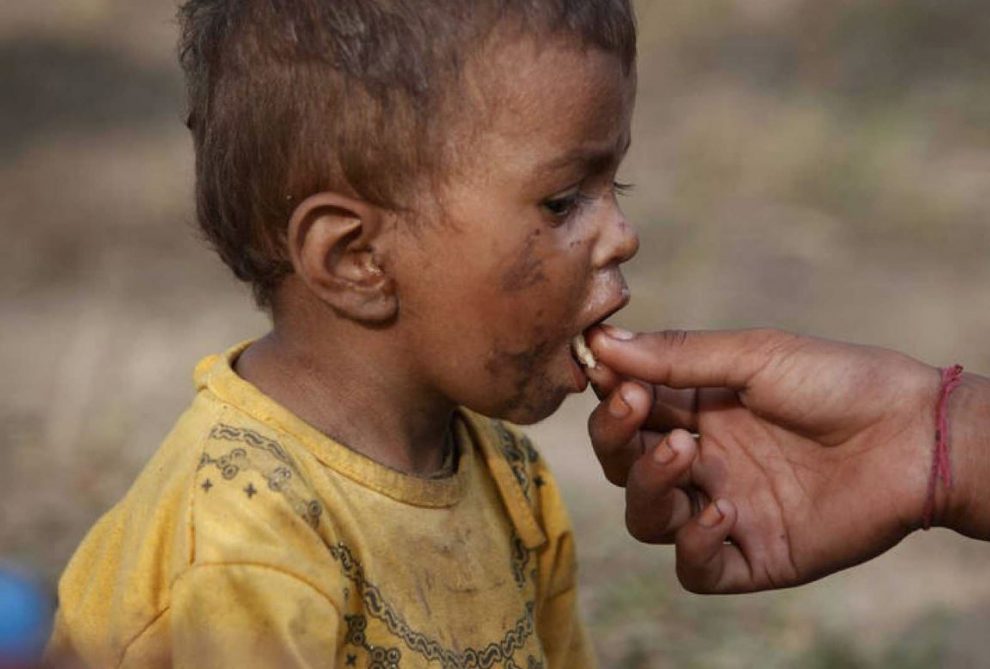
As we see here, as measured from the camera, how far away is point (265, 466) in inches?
108

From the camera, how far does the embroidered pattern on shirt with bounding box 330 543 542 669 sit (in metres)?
2.82

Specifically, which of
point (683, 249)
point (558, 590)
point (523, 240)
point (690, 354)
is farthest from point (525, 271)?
point (683, 249)

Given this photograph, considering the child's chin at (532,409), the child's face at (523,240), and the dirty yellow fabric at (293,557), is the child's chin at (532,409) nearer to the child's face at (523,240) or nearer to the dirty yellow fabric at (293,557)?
the child's face at (523,240)

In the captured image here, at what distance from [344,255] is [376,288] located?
0.07 meters

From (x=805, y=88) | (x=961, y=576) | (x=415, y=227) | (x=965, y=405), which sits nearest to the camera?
(x=415, y=227)

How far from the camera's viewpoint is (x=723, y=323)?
6.90 meters

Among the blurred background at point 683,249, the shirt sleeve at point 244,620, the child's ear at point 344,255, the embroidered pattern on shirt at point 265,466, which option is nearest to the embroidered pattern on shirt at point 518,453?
the child's ear at point 344,255

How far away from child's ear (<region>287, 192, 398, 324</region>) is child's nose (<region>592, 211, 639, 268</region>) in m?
0.33

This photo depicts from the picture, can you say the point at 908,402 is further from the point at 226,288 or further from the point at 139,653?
the point at 226,288

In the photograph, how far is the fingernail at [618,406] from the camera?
3.06 meters

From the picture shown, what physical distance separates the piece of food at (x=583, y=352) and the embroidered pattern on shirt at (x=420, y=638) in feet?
1.52

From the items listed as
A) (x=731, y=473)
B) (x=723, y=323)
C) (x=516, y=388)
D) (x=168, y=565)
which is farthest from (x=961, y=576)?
(x=168, y=565)

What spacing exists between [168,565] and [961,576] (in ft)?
11.1

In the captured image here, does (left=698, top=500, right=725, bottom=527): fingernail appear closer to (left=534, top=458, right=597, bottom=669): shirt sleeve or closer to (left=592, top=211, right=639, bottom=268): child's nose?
(left=534, top=458, right=597, bottom=669): shirt sleeve
